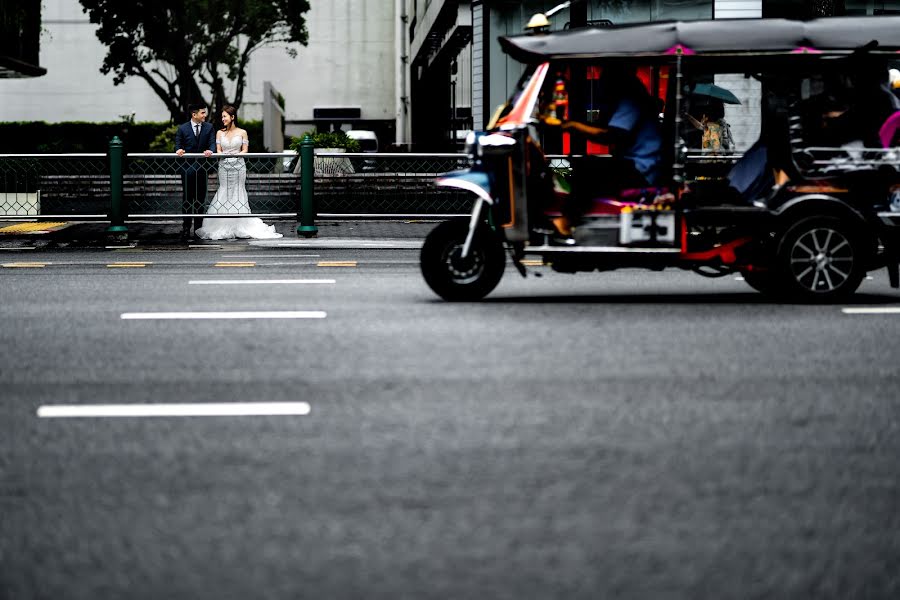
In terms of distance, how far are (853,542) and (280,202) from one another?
15.4m

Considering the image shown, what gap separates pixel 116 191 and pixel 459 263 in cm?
887

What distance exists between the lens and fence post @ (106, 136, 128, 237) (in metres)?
18.6

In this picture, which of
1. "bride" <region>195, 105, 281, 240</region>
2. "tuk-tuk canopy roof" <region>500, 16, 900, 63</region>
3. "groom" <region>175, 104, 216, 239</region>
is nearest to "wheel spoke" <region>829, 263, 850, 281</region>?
"tuk-tuk canopy roof" <region>500, 16, 900, 63</region>

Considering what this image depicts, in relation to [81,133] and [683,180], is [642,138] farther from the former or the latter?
[81,133]

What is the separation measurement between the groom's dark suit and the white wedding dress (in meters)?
0.19

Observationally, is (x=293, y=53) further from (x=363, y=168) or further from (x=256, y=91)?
(x=363, y=168)

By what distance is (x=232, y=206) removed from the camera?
62.3 ft

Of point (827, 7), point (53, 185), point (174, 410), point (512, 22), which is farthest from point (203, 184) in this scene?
A: point (174, 410)

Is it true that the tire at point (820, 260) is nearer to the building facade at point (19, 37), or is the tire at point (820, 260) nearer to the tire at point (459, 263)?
the tire at point (459, 263)

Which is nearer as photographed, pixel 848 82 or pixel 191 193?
pixel 848 82

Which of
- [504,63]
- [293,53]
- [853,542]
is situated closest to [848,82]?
[853,542]

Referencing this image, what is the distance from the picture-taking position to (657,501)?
4.92 meters

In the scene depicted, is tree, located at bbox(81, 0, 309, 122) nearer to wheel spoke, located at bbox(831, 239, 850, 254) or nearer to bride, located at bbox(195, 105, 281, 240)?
bride, located at bbox(195, 105, 281, 240)

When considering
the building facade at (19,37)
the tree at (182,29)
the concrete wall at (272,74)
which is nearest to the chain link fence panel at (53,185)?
the building facade at (19,37)
